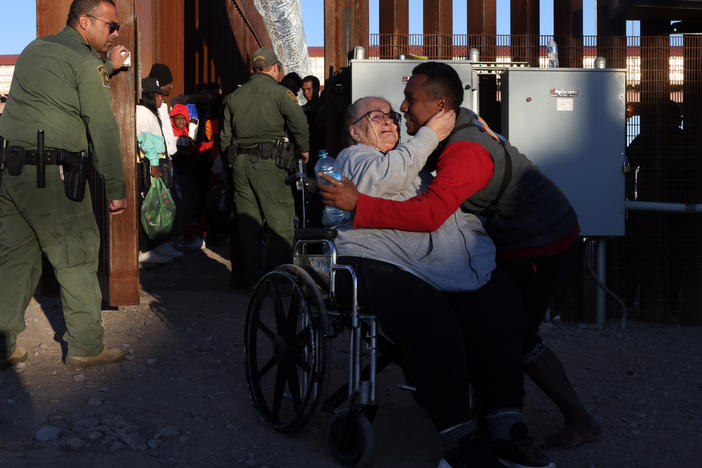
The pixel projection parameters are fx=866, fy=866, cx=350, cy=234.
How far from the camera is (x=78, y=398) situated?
400 centimetres

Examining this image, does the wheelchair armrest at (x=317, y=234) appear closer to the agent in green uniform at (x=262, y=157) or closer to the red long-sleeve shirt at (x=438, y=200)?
the red long-sleeve shirt at (x=438, y=200)

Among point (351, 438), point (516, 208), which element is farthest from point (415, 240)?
point (351, 438)

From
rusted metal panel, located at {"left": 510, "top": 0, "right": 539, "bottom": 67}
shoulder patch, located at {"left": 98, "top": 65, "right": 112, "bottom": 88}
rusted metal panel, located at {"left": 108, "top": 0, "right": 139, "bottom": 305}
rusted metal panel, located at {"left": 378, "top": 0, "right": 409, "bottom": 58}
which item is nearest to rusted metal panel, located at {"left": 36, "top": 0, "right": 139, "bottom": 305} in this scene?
rusted metal panel, located at {"left": 108, "top": 0, "right": 139, "bottom": 305}

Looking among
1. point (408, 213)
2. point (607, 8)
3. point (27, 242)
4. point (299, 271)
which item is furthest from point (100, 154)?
point (607, 8)

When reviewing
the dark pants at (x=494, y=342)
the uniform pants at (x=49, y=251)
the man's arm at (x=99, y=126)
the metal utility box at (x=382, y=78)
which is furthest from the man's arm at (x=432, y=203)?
the metal utility box at (x=382, y=78)

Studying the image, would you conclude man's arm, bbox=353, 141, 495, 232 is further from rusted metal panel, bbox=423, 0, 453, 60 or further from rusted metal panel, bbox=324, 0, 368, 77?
rusted metal panel, bbox=324, 0, 368, 77

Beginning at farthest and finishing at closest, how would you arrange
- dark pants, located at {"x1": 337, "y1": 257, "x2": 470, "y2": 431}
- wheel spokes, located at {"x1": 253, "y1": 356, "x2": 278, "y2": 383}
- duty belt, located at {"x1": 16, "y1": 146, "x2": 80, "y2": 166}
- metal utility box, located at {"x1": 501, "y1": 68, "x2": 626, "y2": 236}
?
metal utility box, located at {"x1": 501, "y1": 68, "x2": 626, "y2": 236} → duty belt, located at {"x1": 16, "y1": 146, "x2": 80, "y2": 166} → wheel spokes, located at {"x1": 253, "y1": 356, "x2": 278, "y2": 383} → dark pants, located at {"x1": 337, "y1": 257, "x2": 470, "y2": 431}

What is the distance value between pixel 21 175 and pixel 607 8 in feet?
14.7

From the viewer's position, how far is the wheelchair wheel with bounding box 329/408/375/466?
10.1 feet

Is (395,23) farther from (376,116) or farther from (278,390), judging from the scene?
(278,390)

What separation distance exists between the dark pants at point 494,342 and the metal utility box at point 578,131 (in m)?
3.06

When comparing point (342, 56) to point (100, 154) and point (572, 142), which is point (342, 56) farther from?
point (100, 154)

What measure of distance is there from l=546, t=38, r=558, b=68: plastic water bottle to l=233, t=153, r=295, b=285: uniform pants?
214 cm

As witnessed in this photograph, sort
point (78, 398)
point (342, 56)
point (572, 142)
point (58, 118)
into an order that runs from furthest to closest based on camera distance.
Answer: point (342, 56)
point (572, 142)
point (58, 118)
point (78, 398)
